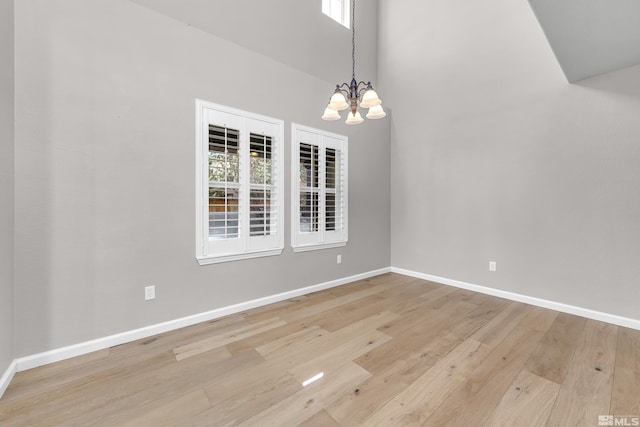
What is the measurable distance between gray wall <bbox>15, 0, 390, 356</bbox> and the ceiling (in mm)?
2805

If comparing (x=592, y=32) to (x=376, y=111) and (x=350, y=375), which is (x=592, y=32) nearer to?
(x=376, y=111)

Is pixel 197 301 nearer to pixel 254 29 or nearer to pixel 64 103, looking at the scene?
pixel 64 103

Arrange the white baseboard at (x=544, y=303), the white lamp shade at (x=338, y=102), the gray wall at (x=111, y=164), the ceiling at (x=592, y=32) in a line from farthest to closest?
the white baseboard at (x=544, y=303) → the white lamp shade at (x=338, y=102) → the gray wall at (x=111, y=164) → the ceiling at (x=592, y=32)

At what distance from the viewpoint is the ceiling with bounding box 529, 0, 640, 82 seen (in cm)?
191

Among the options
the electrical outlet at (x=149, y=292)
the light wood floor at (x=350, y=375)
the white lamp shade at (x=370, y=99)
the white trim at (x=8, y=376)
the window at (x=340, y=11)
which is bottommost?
the light wood floor at (x=350, y=375)

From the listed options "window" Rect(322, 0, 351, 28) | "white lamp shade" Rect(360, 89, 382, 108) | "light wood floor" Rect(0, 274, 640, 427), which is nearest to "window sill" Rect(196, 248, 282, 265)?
"light wood floor" Rect(0, 274, 640, 427)

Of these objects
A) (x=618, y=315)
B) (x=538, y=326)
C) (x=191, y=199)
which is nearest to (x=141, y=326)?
(x=191, y=199)

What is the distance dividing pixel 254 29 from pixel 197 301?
10.6 ft

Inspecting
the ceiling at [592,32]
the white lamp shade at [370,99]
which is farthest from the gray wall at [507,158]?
the white lamp shade at [370,99]

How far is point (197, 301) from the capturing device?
9.01ft

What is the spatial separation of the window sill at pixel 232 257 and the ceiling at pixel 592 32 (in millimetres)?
3286

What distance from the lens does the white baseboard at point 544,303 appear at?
274 cm

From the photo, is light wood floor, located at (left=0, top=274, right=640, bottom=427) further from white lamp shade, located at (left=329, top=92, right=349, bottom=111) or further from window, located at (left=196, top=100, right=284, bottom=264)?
white lamp shade, located at (left=329, top=92, right=349, bottom=111)

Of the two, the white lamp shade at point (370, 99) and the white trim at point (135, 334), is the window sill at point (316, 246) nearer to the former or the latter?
the white trim at point (135, 334)
